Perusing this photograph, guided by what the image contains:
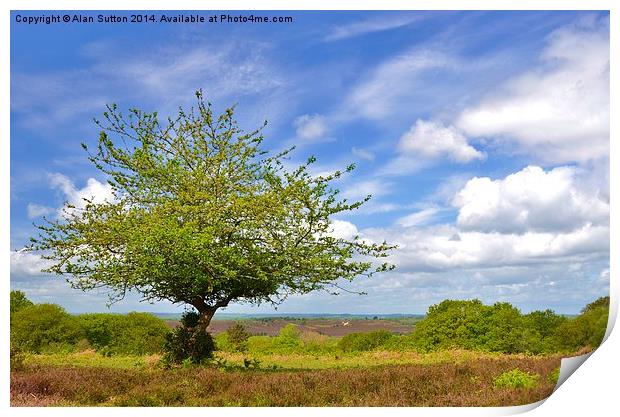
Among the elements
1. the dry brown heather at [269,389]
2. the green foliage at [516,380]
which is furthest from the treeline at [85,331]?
the green foliage at [516,380]

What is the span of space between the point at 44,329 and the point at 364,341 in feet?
32.3

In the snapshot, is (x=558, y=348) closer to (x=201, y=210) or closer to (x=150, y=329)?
(x=201, y=210)

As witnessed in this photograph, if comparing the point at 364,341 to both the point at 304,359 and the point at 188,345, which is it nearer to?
the point at 304,359

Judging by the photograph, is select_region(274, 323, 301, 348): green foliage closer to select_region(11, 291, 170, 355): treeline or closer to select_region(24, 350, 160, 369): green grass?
select_region(11, 291, 170, 355): treeline

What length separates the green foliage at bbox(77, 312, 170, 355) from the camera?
18.7 meters

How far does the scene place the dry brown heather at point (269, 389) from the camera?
1142cm

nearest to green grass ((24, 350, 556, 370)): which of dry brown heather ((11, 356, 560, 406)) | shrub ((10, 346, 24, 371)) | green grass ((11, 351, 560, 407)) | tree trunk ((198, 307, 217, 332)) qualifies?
tree trunk ((198, 307, 217, 332))

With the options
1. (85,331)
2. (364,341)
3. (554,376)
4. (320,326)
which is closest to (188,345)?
(320,326)

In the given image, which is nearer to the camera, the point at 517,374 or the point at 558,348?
the point at 517,374

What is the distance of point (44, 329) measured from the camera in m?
17.8
